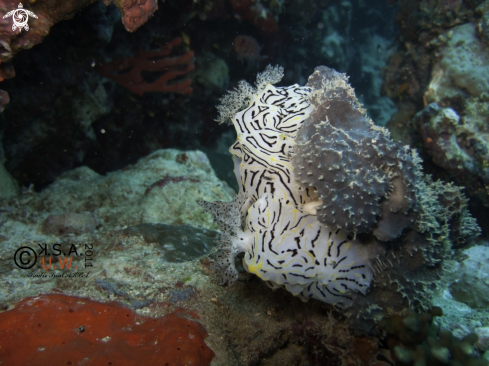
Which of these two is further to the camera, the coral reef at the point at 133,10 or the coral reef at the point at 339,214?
the coral reef at the point at 133,10

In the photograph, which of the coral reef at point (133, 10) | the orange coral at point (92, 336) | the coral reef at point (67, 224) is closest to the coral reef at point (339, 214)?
the orange coral at point (92, 336)

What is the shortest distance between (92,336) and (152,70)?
601 cm

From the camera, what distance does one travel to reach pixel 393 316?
2355 millimetres

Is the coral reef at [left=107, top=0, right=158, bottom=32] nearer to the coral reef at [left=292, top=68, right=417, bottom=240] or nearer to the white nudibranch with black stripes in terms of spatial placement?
the white nudibranch with black stripes

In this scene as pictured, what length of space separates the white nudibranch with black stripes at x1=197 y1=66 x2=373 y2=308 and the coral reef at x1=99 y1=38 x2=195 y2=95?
4.76 meters

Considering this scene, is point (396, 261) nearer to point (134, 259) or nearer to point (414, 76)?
point (134, 259)

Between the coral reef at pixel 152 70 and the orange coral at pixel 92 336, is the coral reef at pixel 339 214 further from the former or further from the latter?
the coral reef at pixel 152 70

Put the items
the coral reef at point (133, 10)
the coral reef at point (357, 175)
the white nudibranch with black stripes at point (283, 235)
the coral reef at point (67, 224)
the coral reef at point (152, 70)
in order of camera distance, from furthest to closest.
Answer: the coral reef at point (152, 70) < the coral reef at point (67, 224) < the coral reef at point (133, 10) < the white nudibranch with black stripes at point (283, 235) < the coral reef at point (357, 175)

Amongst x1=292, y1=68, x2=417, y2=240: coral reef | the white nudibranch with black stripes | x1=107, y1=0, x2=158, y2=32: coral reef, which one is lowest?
the white nudibranch with black stripes

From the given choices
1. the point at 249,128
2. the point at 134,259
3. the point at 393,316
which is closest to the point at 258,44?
the point at 249,128

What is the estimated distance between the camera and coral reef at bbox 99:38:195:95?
6.35 metres

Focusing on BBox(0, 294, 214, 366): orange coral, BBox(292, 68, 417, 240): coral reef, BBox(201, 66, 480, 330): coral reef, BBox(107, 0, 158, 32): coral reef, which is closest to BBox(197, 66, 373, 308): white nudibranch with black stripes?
BBox(201, 66, 480, 330): coral reef

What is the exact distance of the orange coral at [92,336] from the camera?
1.87 meters

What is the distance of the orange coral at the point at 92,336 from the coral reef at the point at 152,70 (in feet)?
17.7
